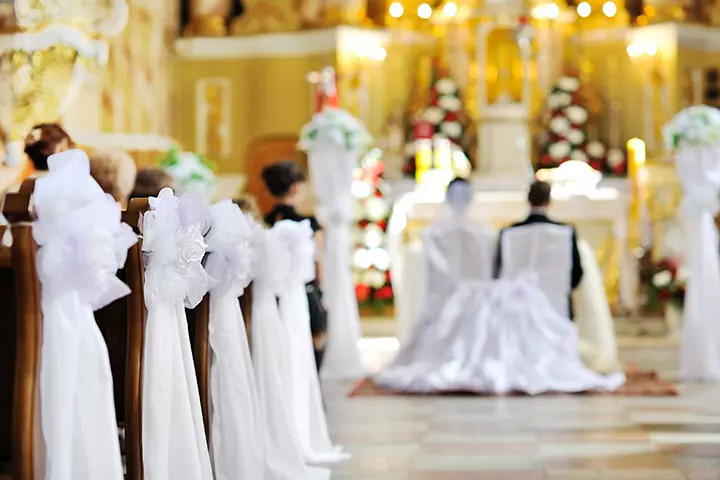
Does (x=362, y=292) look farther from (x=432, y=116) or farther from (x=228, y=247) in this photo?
(x=228, y=247)

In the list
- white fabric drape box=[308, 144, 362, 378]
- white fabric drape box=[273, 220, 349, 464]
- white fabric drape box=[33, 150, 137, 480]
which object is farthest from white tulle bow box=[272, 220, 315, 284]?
white fabric drape box=[308, 144, 362, 378]

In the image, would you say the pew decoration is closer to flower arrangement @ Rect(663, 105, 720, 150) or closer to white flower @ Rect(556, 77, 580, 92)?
flower arrangement @ Rect(663, 105, 720, 150)

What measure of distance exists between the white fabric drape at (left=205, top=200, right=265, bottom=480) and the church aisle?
0.82 metres

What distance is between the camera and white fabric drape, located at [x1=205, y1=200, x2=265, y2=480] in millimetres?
4391

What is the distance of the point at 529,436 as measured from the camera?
6.12 meters

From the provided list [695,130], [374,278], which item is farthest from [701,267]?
[374,278]

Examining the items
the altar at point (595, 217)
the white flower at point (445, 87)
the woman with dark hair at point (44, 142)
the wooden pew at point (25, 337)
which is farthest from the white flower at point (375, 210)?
the wooden pew at point (25, 337)

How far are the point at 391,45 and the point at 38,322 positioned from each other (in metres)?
11.8

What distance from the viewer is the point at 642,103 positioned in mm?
14289

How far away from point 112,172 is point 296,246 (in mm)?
931

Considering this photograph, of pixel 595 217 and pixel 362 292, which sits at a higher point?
pixel 595 217

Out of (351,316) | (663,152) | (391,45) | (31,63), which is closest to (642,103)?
(663,152)

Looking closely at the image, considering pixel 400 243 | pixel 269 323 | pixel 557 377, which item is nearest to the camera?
pixel 269 323

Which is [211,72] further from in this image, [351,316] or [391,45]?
[351,316]
